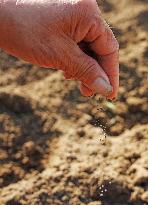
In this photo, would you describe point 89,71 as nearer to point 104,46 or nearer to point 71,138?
point 104,46

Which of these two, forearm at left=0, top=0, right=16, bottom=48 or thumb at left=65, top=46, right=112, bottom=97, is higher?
forearm at left=0, top=0, right=16, bottom=48

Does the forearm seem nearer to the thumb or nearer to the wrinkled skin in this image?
the wrinkled skin

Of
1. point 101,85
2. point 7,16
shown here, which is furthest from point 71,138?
point 7,16

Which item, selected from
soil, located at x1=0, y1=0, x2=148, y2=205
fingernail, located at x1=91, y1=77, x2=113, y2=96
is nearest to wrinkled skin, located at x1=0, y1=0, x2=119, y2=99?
fingernail, located at x1=91, y1=77, x2=113, y2=96

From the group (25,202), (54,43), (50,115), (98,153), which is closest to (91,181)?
(98,153)

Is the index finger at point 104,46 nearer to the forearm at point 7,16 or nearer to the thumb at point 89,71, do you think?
the thumb at point 89,71
